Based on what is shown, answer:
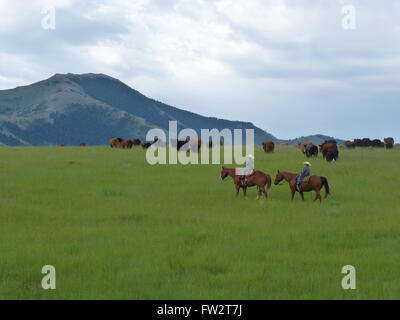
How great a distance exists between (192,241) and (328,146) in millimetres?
33278

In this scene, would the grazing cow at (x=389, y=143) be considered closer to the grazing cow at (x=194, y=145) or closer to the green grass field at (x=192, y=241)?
the grazing cow at (x=194, y=145)

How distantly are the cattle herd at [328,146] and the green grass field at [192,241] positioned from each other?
637 inches

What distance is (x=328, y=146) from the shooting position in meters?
44.8

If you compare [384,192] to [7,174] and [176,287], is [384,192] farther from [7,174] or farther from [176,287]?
[7,174]

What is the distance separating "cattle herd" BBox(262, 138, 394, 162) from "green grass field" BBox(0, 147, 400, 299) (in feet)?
53.1

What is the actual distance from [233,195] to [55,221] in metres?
8.37

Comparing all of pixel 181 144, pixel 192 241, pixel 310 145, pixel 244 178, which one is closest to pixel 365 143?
pixel 310 145

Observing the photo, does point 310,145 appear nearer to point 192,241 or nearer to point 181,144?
point 181,144

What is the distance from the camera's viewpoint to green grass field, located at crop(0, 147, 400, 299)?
9.81m

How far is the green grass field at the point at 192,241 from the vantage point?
32.2 feet

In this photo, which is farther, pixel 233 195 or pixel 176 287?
pixel 233 195

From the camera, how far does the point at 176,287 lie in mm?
9734

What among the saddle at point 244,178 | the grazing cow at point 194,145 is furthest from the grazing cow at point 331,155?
the saddle at point 244,178
